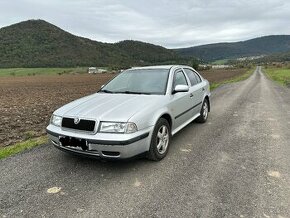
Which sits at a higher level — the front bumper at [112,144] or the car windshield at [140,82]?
the car windshield at [140,82]

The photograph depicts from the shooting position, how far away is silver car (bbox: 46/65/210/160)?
4027 mm

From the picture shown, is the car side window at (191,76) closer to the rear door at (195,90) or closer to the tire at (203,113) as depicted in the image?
the rear door at (195,90)

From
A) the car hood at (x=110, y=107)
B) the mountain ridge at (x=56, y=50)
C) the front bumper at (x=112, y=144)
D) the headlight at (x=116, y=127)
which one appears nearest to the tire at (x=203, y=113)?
the car hood at (x=110, y=107)

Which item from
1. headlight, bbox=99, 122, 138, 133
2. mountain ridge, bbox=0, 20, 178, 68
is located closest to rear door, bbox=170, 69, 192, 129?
headlight, bbox=99, 122, 138, 133

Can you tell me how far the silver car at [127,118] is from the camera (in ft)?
13.2

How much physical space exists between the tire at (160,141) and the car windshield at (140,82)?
2.26 ft

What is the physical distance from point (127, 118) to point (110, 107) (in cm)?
50

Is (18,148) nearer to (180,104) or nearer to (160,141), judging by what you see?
(160,141)

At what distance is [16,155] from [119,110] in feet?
7.63

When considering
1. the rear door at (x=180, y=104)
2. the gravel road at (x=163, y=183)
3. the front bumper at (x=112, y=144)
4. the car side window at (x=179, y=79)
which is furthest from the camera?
the car side window at (x=179, y=79)

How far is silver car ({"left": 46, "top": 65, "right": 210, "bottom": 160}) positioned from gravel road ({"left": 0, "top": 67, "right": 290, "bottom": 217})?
0.39 m

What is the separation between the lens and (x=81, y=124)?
13.7ft

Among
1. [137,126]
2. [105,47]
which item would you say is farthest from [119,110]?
[105,47]

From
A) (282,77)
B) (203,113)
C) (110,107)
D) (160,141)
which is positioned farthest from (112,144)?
(282,77)
